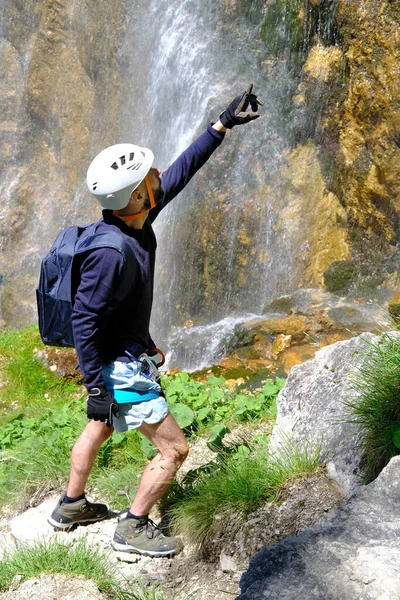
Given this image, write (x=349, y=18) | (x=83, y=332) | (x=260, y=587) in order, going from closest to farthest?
(x=260, y=587) < (x=83, y=332) < (x=349, y=18)

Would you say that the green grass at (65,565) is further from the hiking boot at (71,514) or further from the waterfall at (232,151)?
the waterfall at (232,151)

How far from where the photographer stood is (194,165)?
12.8ft

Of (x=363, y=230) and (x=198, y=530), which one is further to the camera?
(x=363, y=230)

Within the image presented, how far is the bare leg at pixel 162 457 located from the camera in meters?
3.53

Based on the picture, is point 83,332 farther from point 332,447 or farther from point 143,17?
point 143,17

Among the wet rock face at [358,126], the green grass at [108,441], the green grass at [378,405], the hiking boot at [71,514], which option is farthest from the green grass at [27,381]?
the green grass at [378,405]

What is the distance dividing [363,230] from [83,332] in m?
7.27

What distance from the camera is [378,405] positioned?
3400mm

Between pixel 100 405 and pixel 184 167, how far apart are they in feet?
4.48

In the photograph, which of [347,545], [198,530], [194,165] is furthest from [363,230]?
[347,545]

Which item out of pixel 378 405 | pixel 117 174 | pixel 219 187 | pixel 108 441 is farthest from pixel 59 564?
pixel 219 187

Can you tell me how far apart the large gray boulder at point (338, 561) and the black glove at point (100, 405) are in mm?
1172

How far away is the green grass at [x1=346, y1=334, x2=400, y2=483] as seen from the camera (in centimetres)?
325

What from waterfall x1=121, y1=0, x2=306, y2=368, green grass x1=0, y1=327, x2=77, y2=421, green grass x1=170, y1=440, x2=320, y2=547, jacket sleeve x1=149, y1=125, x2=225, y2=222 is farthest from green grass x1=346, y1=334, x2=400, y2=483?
waterfall x1=121, y1=0, x2=306, y2=368
